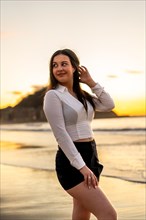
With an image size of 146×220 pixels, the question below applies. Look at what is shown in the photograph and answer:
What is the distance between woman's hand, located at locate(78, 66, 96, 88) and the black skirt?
18.5 inches

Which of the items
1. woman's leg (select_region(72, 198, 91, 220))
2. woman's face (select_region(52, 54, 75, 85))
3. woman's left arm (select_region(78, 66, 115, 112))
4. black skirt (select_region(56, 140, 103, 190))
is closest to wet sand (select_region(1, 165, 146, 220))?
woman's leg (select_region(72, 198, 91, 220))

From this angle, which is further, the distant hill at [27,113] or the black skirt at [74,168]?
the distant hill at [27,113]

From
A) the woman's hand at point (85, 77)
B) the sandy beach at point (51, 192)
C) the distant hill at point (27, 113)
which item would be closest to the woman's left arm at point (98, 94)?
the woman's hand at point (85, 77)

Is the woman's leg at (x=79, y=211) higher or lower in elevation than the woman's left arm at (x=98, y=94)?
lower

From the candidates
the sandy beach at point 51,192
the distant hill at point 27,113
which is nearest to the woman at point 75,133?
the sandy beach at point 51,192

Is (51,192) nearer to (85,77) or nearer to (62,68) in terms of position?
(85,77)

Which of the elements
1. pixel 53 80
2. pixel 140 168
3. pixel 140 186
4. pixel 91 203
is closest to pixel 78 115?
pixel 53 80

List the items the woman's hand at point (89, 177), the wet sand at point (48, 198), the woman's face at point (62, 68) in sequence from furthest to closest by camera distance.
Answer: the wet sand at point (48, 198)
the woman's face at point (62, 68)
the woman's hand at point (89, 177)

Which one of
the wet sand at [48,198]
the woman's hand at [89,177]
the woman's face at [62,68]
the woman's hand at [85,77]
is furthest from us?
the wet sand at [48,198]

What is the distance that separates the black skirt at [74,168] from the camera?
3654mm

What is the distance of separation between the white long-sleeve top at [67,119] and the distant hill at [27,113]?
278ft

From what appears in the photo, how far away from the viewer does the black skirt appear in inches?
144

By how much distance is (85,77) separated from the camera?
156 inches

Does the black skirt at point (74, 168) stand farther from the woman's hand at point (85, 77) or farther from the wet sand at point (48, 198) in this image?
the wet sand at point (48, 198)
